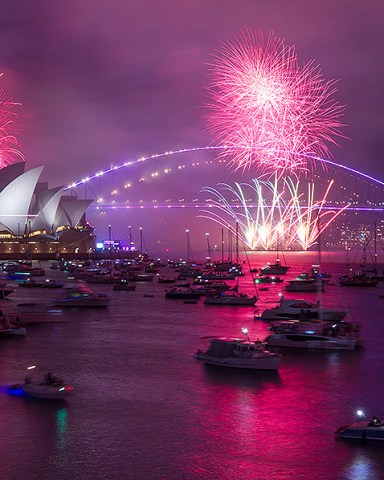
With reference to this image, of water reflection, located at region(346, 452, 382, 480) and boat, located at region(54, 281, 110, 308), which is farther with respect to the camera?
boat, located at region(54, 281, 110, 308)

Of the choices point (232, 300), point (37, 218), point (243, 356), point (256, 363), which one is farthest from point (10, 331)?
point (37, 218)

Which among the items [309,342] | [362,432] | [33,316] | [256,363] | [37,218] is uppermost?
[37,218]

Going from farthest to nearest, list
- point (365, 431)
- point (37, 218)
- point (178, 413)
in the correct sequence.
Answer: point (37, 218), point (178, 413), point (365, 431)

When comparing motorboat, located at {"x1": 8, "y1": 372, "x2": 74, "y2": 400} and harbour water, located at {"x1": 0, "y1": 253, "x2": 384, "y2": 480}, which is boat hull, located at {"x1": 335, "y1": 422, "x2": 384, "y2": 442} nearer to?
harbour water, located at {"x1": 0, "y1": 253, "x2": 384, "y2": 480}

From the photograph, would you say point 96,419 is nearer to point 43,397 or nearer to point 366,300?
point 43,397

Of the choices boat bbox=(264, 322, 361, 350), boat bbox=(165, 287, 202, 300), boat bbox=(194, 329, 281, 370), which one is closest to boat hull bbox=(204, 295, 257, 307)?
boat bbox=(165, 287, 202, 300)

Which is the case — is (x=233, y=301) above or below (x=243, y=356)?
above

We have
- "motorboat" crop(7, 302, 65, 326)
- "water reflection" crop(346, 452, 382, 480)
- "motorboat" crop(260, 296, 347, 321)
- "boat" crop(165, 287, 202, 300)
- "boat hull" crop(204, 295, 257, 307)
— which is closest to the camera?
"water reflection" crop(346, 452, 382, 480)

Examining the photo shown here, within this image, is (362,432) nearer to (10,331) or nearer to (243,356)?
(243,356)

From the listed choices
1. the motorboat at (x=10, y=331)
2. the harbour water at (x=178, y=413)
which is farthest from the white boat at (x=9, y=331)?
the harbour water at (x=178, y=413)
